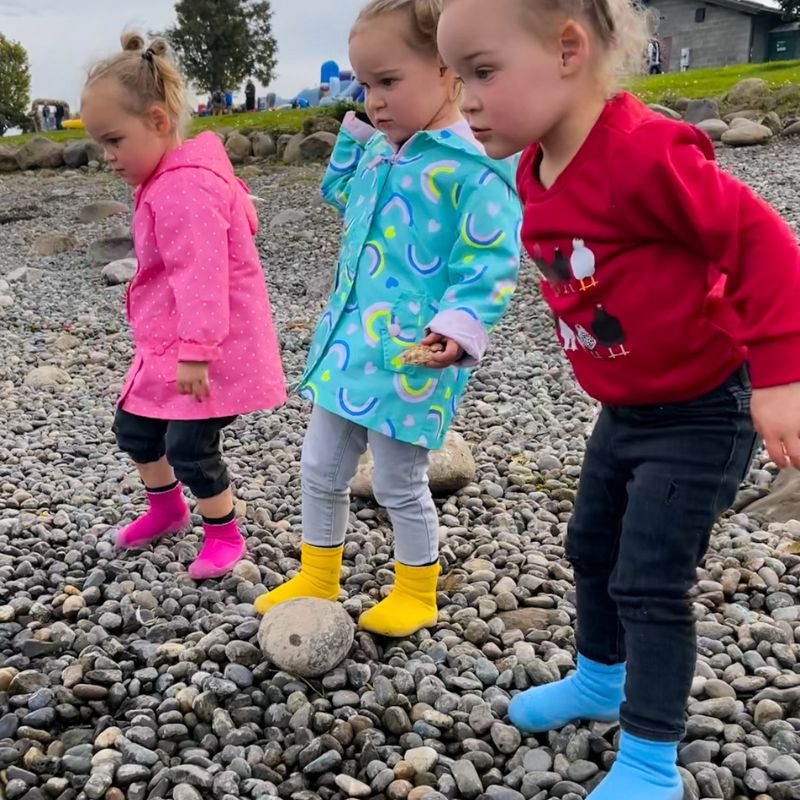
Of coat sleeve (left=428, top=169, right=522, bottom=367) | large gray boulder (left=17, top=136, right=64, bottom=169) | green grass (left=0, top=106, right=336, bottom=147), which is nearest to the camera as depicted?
coat sleeve (left=428, top=169, right=522, bottom=367)

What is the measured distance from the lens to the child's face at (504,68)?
1.63 m

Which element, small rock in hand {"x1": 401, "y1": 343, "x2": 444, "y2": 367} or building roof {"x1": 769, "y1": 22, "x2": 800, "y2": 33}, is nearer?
small rock in hand {"x1": 401, "y1": 343, "x2": 444, "y2": 367}

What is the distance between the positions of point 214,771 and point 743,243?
159 centimetres

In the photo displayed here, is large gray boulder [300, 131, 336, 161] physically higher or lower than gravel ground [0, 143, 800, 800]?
higher

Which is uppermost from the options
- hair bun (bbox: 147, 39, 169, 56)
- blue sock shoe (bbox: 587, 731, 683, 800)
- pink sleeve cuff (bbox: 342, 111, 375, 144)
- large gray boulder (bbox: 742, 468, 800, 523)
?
hair bun (bbox: 147, 39, 169, 56)

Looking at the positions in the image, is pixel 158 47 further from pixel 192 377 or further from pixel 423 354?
pixel 423 354

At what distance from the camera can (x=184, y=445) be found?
288 centimetres

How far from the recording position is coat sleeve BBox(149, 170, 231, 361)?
2.69 metres

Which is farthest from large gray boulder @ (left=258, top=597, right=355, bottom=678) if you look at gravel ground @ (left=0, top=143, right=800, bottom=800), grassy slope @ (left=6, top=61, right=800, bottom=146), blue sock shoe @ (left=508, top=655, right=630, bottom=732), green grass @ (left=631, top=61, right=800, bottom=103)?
grassy slope @ (left=6, top=61, right=800, bottom=146)

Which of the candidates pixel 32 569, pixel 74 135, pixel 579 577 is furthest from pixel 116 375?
pixel 74 135

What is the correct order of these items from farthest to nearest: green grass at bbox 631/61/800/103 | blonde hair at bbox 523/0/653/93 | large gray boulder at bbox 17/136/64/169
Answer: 1. large gray boulder at bbox 17/136/64/169
2. green grass at bbox 631/61/800/103
3. blonde hair at bbox 523/0/653/93

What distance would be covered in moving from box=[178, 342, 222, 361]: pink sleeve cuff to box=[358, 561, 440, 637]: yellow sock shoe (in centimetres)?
83

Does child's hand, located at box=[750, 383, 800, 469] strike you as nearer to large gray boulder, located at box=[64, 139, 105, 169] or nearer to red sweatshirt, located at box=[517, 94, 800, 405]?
red sweatshirt, located at box=[517, 94, 800, 405]

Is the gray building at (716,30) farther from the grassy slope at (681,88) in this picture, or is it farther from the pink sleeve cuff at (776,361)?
the pink sleeve cuff at (776,361)
